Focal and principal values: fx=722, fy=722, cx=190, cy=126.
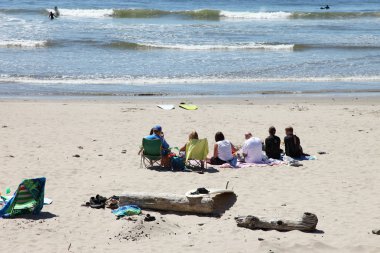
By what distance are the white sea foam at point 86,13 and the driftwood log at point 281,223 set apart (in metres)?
37.4

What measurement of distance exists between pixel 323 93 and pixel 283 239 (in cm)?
1293

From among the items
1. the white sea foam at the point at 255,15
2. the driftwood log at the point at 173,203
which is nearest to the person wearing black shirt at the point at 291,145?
the driftwood log at the point at 173,203

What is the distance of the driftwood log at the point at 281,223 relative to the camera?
9.22m

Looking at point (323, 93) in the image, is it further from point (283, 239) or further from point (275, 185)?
point (283, 239)

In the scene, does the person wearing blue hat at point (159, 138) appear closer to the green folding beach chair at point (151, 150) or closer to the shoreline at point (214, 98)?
the green folding beach chair at point (151, 150)

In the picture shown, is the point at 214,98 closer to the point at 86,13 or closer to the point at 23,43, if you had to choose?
the point at 23,43

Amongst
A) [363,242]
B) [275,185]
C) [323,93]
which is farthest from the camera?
[323,93]

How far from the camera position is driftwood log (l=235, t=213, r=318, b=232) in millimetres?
9219

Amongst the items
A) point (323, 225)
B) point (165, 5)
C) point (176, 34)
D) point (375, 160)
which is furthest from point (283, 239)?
point (165, 5)

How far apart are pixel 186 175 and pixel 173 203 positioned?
2169 millimetres

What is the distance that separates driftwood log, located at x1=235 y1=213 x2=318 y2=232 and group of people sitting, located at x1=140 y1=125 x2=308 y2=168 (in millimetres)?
3486

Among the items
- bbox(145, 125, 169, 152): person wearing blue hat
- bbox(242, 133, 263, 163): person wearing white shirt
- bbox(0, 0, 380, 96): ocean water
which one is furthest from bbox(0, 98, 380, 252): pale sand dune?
bbox(0, 0, 380, 96): ocean water

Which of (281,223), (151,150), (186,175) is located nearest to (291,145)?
(186,175)

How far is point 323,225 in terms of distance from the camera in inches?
376
